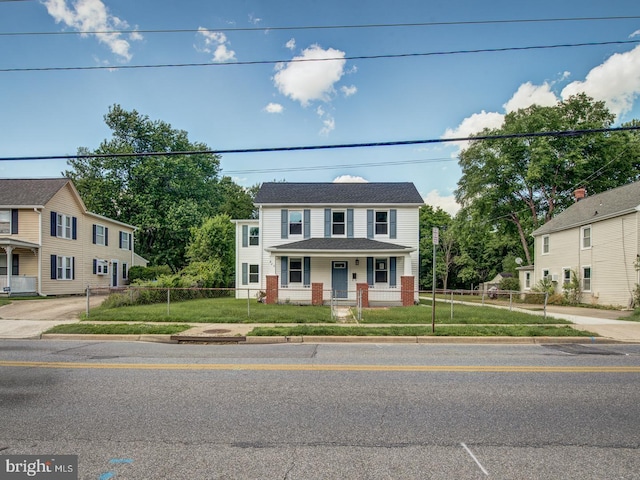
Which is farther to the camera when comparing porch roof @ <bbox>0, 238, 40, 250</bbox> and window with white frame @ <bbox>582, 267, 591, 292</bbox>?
window with white frame @ <bbox>582, 267, 591, 292</bbox>

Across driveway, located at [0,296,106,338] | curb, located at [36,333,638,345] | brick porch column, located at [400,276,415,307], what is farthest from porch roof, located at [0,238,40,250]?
brick porch column, located at [400,276,415,307]

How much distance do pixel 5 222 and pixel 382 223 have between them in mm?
23269

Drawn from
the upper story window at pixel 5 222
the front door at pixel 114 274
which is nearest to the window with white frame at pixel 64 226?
the upper story window at pixel 5 222

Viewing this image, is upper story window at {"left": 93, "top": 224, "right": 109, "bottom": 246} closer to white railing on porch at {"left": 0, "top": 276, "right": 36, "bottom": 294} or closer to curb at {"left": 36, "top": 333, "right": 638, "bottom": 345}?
white railing on porch at {"left": 0, "top": 276, "right": 36, "bottom": 294}

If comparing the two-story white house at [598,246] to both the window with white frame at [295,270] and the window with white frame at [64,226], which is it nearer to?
the window with white frame at [295,270]

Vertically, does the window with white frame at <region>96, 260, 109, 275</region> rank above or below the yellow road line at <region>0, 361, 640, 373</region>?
above

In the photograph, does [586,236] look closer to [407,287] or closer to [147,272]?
[407,287]

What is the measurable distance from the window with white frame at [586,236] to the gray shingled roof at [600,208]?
1.41ft

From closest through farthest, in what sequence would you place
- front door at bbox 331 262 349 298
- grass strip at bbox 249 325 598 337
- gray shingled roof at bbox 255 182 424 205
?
grass strip at bbox 249 325 598 337, front door at bbox 331 262 349 298, gray shingled roof at bbox 255 182 424 205

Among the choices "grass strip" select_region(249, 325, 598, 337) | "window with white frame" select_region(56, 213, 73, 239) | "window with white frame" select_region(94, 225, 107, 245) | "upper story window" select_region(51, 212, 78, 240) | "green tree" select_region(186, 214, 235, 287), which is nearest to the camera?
"grass strip" select_region(249, 325, 598, 337)

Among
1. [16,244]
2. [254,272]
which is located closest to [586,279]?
[254,272]

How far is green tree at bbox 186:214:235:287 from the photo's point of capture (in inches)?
1146

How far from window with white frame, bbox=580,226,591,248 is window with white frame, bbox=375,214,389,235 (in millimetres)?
12692

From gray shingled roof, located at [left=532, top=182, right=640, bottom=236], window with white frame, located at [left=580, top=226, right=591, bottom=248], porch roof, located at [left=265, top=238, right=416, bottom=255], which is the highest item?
gray shingled roof, located at [left=532, top=182, right=640, bottom=236]
